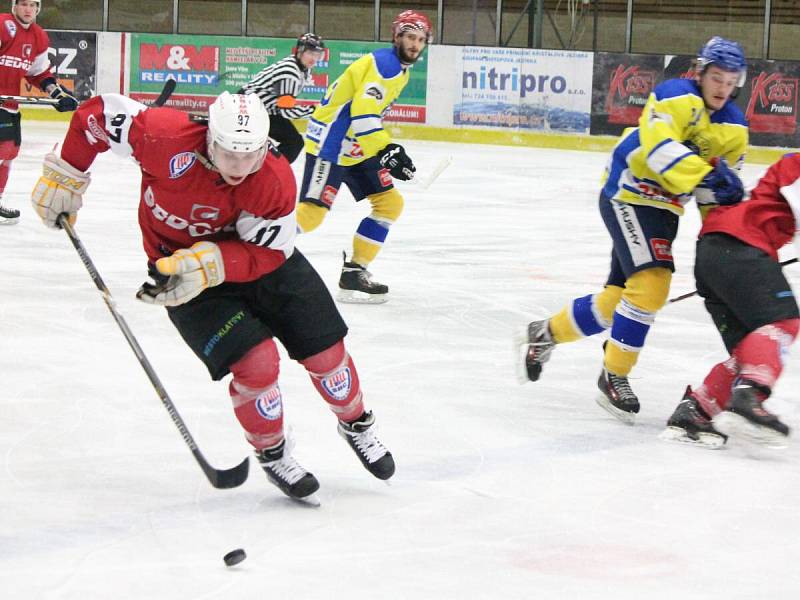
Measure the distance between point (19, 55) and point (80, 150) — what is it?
14.3 feet

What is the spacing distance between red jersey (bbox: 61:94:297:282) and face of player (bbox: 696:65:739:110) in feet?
4.26

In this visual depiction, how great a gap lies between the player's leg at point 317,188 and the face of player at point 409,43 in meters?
0.53

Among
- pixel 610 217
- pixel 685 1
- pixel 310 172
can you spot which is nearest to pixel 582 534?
pixel 610 217

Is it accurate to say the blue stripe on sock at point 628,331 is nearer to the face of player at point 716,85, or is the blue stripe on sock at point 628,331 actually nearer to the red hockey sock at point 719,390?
the red hockey sock at point 719,390

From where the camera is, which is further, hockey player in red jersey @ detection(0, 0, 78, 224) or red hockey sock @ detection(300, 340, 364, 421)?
hockey player in red jersey @ detection(0, 0, 78, 224)

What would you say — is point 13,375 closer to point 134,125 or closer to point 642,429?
point 134,125

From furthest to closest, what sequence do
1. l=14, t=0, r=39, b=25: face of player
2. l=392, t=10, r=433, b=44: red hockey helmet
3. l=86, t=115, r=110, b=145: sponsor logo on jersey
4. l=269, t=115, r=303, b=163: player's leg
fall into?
l=14, t=0, r=39, b=25: face of player < l=269, t=115, r=303, b=163: player's leg < l=392, t=10, r=433, b=44: red hockey helmet < l=86, t=115, r=110, b=145: sponsor logo on jersey

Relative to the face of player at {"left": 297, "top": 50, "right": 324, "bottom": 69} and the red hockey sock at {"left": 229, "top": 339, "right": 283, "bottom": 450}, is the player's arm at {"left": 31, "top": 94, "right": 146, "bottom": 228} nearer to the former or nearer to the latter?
the red hockey sock at {"left": 229, "top": 339, "right": 283, "bottom": 450}

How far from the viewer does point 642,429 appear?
350 centimetres

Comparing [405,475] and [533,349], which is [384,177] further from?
[405,475]

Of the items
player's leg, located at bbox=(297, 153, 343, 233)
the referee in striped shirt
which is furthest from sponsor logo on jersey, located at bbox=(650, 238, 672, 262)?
the referee in striped shirt

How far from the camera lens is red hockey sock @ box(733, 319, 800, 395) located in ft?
10.1

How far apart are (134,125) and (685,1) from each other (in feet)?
37.0

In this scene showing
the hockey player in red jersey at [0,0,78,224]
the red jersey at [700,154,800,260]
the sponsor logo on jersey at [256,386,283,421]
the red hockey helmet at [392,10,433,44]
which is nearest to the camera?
the sponsor logo on jersey at [256,386,283,421]
